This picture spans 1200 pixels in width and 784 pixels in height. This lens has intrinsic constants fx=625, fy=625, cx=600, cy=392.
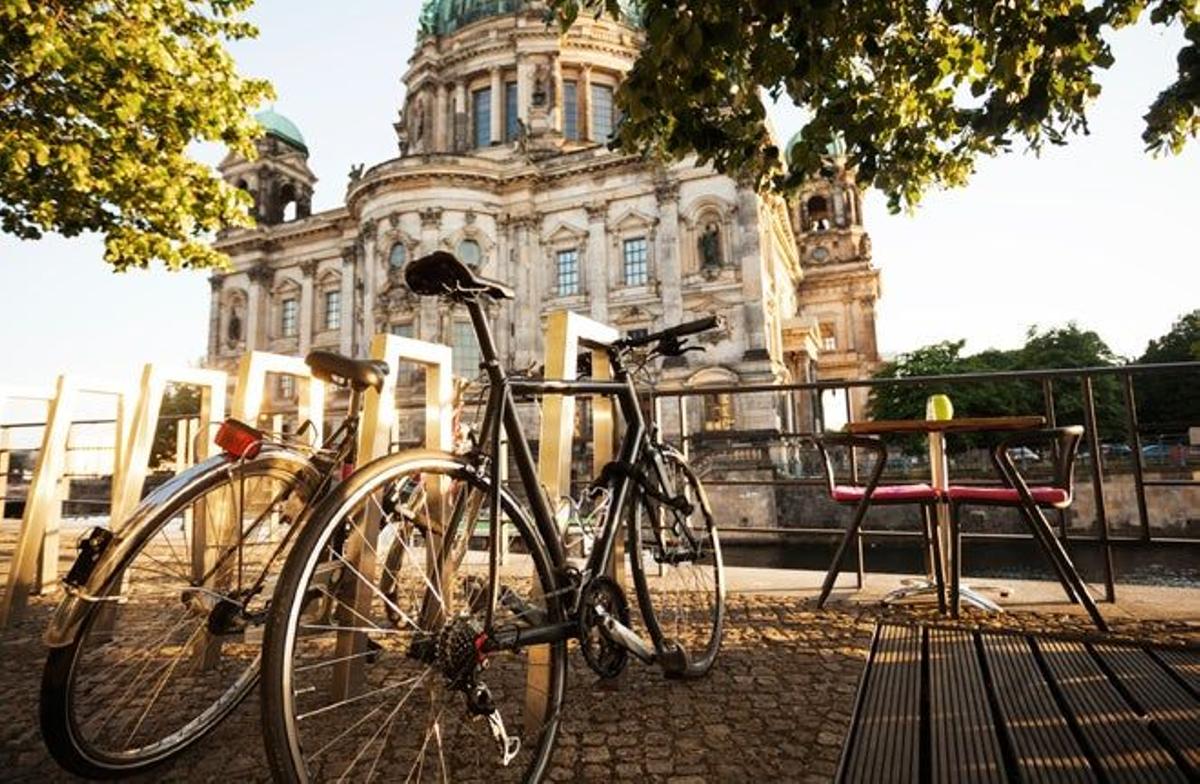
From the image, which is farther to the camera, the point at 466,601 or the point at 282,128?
the point at 282,128

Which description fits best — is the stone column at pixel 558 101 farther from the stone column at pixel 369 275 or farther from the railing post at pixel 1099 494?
the railing post at pixel 1099 494

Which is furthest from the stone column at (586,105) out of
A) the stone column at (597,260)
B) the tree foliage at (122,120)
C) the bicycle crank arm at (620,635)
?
the bicycle crank arm at (620,635)

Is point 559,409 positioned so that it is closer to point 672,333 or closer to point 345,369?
point 672,333

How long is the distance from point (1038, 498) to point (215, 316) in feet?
152

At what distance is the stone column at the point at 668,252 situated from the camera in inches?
1177

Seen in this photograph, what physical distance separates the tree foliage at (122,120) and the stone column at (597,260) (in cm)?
2247

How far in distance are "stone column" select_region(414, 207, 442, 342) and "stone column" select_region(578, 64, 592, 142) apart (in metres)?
11.9

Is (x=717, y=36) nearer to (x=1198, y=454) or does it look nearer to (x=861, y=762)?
(x=861, y=762)

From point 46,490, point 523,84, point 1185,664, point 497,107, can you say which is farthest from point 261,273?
point 1185,664

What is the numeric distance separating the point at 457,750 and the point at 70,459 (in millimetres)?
6113

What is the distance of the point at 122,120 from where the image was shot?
766 cm

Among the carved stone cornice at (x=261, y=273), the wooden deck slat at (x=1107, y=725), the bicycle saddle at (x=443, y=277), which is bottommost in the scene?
the wooden deck slat at (x=1107, y=725)

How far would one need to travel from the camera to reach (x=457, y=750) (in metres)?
2.15

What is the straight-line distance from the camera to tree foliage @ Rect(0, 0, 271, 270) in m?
7.21
